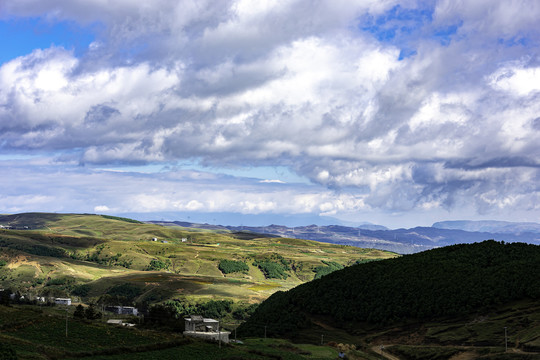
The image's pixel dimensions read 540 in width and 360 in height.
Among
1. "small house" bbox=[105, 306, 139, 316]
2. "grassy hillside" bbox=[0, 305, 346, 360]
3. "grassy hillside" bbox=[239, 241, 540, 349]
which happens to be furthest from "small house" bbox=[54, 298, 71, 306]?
"grassy hillside" bbox=[0, 305, 346, 360]

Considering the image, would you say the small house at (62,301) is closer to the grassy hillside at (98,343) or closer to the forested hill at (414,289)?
the forested hill at (414,289)

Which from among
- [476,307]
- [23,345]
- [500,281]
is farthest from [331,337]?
[23,345]

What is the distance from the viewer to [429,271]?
444 ft

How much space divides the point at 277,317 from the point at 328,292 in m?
16.1

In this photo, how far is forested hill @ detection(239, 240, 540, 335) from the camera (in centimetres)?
11894

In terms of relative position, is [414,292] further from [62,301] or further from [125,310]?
[62,301]

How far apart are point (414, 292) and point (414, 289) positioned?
5.29 ft

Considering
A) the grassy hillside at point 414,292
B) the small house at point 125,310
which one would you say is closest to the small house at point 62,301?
the small house at point 125,310

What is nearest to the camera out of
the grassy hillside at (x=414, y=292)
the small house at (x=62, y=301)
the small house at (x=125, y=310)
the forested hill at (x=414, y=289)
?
the grassy hillside at (x=414, y=292)

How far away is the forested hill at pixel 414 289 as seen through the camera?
118938 millimetres

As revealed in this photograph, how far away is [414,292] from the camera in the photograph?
126312mm

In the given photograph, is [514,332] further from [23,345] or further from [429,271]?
[23,345]

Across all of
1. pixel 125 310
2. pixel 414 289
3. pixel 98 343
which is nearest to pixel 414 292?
pixel 414 289

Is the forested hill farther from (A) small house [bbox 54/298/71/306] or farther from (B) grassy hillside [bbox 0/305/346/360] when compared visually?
(A) small house [bbox 54/298/71/306]
